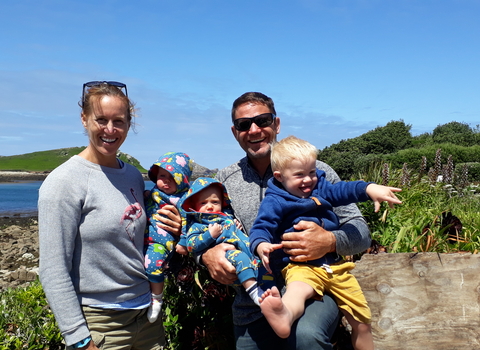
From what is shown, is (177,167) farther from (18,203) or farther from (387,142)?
(18,203)

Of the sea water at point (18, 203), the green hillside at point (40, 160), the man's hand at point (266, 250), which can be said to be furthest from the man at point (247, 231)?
the green hillside at point (40, 160)

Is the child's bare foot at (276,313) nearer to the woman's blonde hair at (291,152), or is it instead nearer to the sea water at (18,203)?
the woman's blonde hair at (291,152)

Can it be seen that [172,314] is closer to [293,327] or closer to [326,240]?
[293,327]

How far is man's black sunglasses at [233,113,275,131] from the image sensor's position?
11.8 feet

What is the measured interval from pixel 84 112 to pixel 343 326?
9.98ft

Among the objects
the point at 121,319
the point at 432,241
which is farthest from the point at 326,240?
the point at 432,241

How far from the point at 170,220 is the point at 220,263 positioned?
1.67 feet

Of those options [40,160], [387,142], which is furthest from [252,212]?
[40,160]

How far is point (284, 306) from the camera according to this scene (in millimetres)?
2547

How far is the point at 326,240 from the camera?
116 inches

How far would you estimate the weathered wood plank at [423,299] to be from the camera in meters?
3.61

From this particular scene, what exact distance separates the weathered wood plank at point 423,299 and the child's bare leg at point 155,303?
6.01ft

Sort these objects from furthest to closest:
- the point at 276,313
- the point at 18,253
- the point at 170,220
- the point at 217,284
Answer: the point at 18,253 → the point at 217,284 → the point at 170,220 → the point at 276,313

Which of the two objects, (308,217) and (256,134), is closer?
(308,217)
